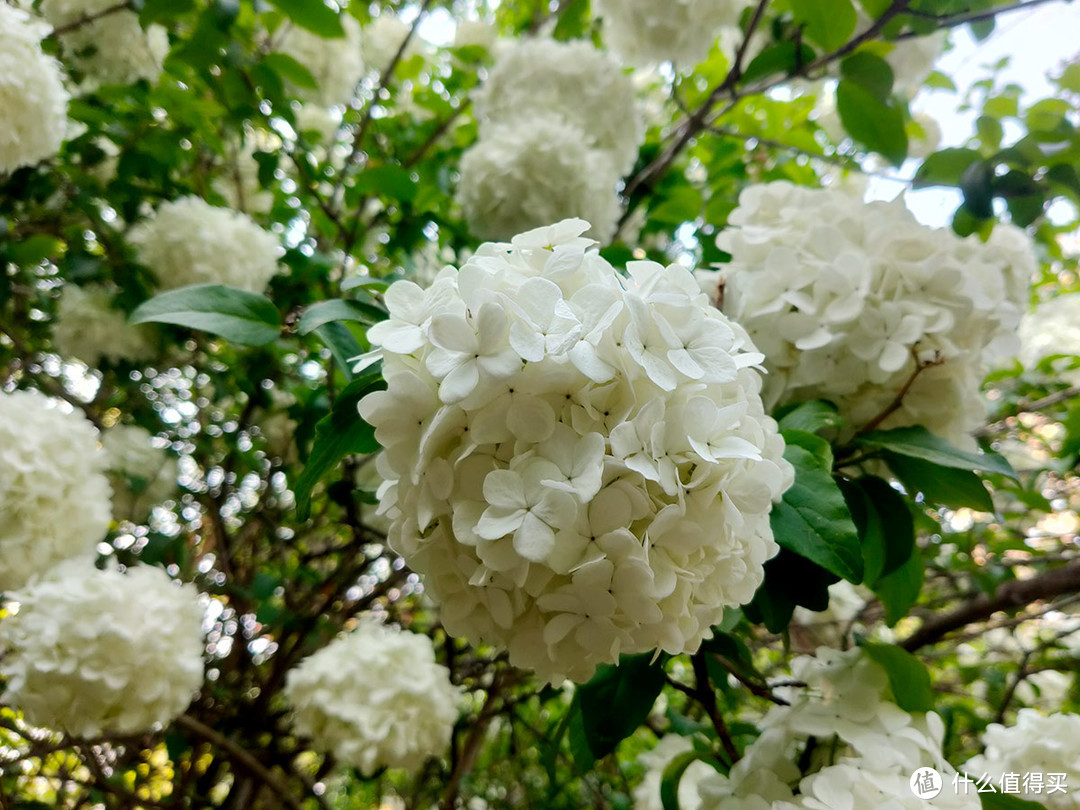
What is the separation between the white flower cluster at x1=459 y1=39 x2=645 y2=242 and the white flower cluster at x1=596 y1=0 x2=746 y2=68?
71mm

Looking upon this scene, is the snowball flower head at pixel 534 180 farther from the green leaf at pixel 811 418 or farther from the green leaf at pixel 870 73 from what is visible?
the green leaf at pixel 811 418

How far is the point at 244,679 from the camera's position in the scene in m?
1.73

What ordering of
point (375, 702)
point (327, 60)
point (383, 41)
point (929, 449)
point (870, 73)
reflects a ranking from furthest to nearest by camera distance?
point (383, 41), point (327, 60), point (375, 702), point (870, 73), point (929, 449)

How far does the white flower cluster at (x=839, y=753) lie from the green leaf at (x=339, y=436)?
0.53 meters

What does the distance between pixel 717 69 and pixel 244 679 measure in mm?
1917

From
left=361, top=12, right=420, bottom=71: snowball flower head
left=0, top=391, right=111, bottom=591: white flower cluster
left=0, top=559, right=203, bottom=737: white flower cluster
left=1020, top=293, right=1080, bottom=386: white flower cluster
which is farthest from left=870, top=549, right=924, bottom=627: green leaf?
left=361, top=12, right=420, bottom=71: snowball flower head

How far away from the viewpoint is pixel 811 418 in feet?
2.39

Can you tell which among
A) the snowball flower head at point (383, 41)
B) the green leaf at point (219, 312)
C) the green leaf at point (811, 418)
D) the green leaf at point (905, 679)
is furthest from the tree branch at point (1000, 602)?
the snowball flower head at point (383, 41)

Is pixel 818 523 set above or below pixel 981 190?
A: below

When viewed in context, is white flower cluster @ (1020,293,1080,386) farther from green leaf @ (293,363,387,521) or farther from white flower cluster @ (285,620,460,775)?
green leaf @ (293,363,387,521)

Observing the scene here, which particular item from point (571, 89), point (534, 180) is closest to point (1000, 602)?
point (534, 180)

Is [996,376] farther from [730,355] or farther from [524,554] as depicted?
[524,554]

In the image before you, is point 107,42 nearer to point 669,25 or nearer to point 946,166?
point 669,25

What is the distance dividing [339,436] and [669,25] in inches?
40.4
